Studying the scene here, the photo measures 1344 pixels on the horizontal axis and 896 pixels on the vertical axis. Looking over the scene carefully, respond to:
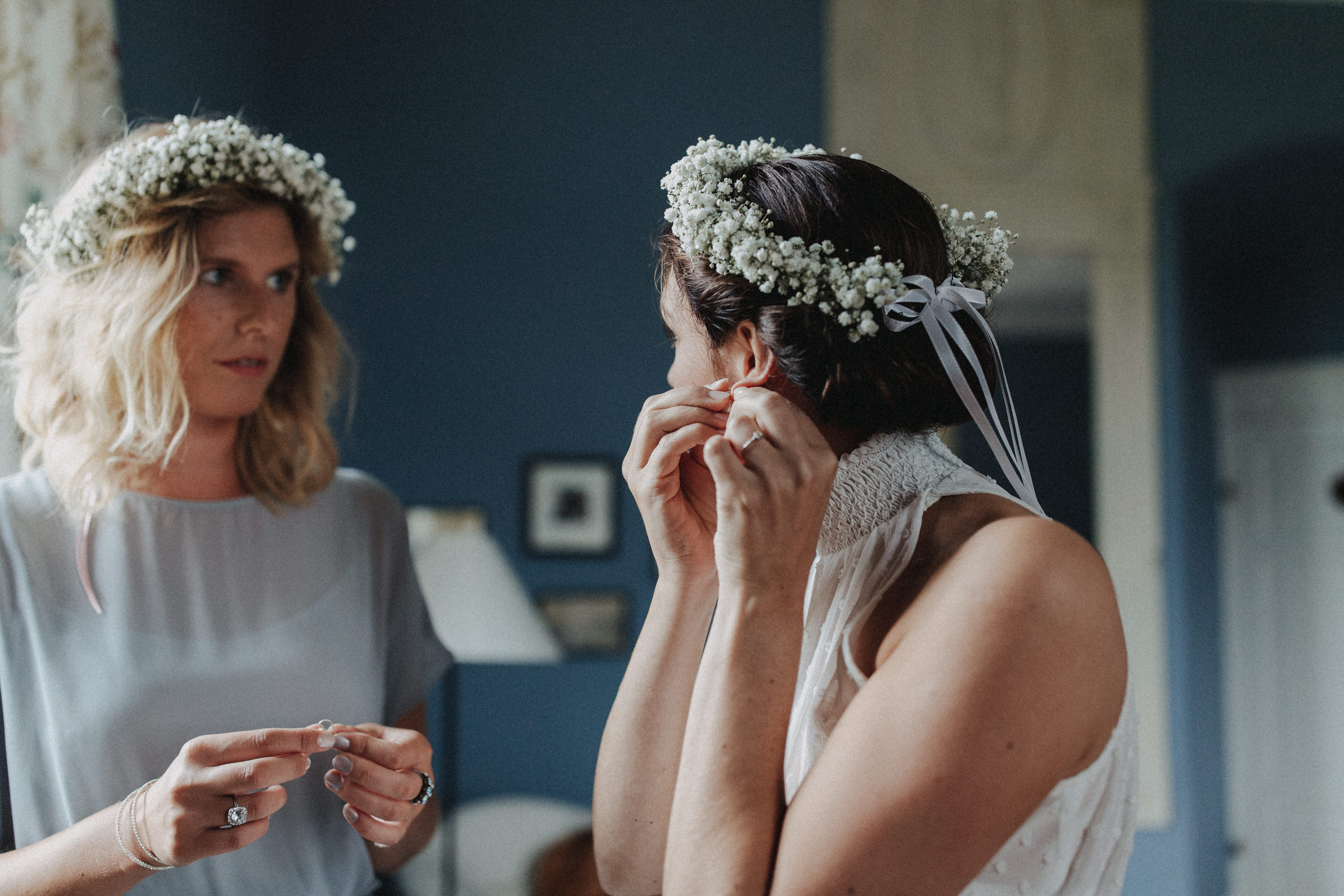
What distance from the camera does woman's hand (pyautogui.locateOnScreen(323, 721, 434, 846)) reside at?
112 centimetres

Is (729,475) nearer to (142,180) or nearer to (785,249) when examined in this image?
(785,249)

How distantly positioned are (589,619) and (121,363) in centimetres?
227

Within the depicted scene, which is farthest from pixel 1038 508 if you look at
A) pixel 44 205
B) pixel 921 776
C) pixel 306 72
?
pixel 306 72

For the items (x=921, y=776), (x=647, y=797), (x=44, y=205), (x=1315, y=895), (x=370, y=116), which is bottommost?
(x=1315, y=895)

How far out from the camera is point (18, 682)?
1178mm

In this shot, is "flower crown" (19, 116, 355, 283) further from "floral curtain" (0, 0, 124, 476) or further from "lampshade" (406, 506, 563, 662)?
"lampshade" (406, 506, 563, 662)

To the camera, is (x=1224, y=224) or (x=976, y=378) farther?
(x=1224, y=224)

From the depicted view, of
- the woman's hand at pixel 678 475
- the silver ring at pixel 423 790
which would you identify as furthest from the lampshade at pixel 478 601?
the woman's hand at pixel 678 475

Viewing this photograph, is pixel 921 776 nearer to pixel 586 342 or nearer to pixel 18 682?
pixel 18 682

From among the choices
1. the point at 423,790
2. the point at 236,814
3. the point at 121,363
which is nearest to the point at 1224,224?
the point at 423,790

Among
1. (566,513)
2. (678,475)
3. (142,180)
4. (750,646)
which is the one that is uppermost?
(142,180)

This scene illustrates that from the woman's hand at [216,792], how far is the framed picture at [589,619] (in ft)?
7.67

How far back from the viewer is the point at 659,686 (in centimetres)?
104

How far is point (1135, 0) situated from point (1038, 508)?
11.9ft
